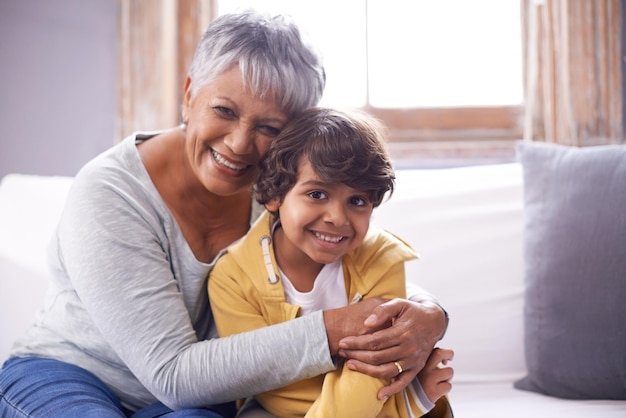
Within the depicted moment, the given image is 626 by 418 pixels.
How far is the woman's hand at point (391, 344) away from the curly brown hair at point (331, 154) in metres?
0.24

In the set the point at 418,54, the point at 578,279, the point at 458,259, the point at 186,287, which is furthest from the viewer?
the point at 418,54

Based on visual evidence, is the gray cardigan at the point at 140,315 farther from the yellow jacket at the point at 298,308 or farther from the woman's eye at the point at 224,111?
the woman's eye at the point at 224,111

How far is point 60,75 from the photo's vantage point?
2.41 m

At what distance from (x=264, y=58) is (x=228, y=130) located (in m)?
0.16

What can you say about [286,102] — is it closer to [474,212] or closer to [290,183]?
[290,183]

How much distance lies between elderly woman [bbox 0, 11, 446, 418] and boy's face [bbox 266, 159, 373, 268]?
0.41ft

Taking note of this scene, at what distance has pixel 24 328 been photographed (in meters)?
1.71

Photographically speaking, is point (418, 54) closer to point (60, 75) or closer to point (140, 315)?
point (60, 75)

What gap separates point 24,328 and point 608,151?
1.47m

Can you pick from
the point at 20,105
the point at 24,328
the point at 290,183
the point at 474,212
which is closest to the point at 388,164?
the point at 290,183

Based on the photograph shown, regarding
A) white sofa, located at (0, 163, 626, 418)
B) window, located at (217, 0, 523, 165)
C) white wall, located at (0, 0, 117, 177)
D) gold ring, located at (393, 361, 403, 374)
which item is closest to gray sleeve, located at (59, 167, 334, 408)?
gold ring, located at (393, 361, 403, 374)

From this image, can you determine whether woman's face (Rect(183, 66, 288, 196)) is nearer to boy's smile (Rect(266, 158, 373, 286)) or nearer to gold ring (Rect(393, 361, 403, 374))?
boy's smile (Rect(266, 158, 373, 286))

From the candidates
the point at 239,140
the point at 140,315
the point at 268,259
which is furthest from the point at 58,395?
the point at 239,140

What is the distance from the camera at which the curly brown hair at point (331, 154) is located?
4.25 feet
